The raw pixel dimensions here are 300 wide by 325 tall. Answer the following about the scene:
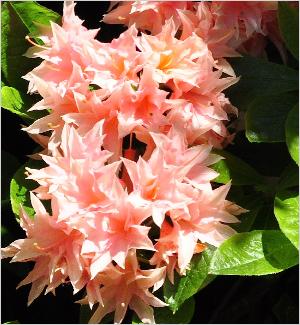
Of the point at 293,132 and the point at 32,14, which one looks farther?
the point at 32,14

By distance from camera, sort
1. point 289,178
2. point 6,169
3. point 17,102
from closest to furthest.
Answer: point 289,178 < point 17,102 < point 6,169

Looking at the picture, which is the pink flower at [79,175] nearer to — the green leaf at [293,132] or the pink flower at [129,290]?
the pink flower at [129,290]

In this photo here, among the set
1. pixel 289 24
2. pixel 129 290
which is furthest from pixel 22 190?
pixel 289 24

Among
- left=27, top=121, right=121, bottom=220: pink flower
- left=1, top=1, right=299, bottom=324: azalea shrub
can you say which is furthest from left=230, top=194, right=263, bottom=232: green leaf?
left=27, top=121, right=121, bottom=220: pink flower

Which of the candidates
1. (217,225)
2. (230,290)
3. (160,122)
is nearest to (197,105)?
(160,122)

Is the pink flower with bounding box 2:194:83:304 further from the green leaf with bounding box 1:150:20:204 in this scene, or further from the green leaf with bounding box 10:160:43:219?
the green leaf with bounding box 1:150:20:204

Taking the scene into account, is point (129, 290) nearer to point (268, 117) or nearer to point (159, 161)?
point (159, 161)
